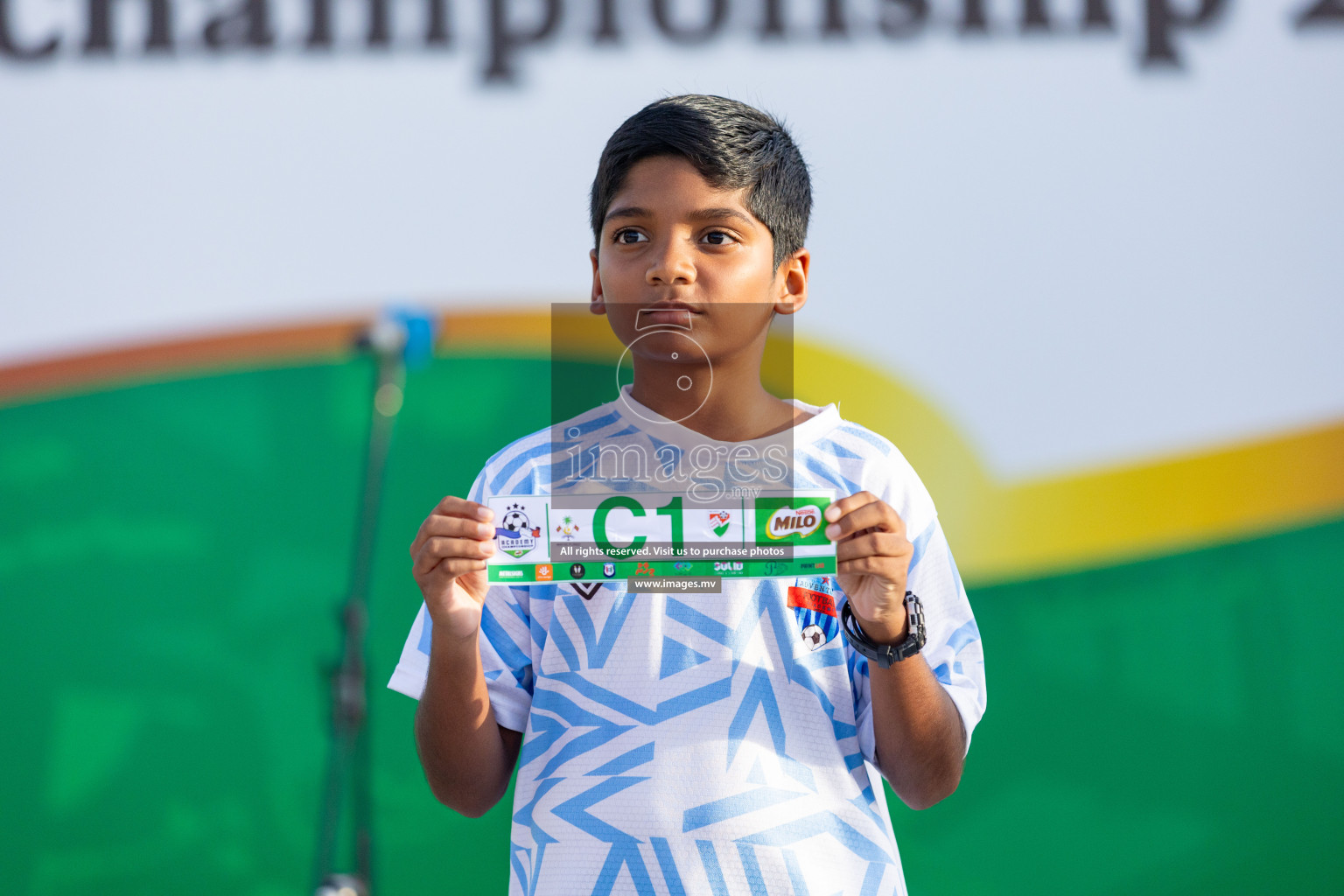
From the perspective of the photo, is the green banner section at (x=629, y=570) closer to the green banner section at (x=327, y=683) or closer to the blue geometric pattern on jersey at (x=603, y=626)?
the blue geometric pattern on jersey at (x=603, y=626)

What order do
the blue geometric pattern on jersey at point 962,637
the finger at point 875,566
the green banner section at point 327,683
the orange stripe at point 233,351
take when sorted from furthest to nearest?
the orange stripe at point 233,351, the green banner section at point 327,683, the blue geometric pattern on jersey at point 962,637, the finger at point 875,566

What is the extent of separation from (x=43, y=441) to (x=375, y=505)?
917 mm

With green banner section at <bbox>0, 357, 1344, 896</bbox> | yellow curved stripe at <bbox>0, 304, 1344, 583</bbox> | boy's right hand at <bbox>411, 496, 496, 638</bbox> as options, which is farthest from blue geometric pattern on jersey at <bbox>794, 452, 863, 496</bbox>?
green banner section at <bbox>0, 357, 1344, 896</bbox>

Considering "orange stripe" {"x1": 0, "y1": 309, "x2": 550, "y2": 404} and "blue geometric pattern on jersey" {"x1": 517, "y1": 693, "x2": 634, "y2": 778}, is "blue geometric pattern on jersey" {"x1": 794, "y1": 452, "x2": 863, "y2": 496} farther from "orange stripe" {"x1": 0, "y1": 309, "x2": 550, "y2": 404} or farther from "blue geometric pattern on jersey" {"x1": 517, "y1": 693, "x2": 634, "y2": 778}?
"orange stripe" {"x1": 0, "y1": 309, "x2": 550, "y2": 404}

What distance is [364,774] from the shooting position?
1936 mm

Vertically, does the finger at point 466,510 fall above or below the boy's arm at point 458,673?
above

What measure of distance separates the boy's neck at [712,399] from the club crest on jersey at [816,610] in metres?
0.15

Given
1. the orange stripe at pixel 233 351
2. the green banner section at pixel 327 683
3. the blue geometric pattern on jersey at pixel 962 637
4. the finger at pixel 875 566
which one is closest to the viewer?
the finger at pixel 875 566

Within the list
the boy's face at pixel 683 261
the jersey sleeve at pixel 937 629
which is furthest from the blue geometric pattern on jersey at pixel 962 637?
the boy's face at pixel 683 261

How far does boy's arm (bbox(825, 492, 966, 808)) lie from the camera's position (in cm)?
92

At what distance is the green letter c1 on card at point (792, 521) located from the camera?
956mm

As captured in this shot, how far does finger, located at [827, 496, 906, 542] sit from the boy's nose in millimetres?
253

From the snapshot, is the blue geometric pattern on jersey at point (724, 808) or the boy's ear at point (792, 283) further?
the boy's ear at point (792, 283)

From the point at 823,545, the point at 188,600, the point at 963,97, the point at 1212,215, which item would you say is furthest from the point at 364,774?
the point at 1212,215
